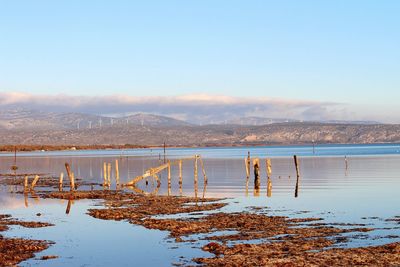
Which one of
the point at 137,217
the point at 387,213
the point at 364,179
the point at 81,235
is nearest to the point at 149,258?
the point at 81,235

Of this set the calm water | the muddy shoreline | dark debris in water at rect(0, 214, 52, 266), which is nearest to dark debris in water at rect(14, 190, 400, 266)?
the muddy shoreline

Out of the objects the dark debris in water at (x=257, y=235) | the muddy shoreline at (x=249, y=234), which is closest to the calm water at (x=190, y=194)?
the muddy shoreline at (x=249, y=234)

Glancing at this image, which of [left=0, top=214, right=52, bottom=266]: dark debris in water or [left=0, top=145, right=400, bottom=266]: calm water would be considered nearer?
[left=0, top=214, right=52, bottom=266]: dark debris in water

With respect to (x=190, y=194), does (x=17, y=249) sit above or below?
above

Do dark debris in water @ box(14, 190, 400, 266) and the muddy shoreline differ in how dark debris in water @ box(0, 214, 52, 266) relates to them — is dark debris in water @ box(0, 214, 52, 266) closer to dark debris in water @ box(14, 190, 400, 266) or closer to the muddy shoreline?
the muddy shoreline

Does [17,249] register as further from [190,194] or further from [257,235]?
[190,194]

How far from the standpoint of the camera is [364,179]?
228 ft

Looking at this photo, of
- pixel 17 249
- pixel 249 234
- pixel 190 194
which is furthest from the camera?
pixel 190 194

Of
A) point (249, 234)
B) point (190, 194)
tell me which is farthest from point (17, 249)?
point (190, 194)

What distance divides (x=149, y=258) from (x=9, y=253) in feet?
18.6

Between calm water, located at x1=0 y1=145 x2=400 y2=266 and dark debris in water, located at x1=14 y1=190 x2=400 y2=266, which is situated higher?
dark debris in water, located at x1=14 y1=190 x2=400 y2=266

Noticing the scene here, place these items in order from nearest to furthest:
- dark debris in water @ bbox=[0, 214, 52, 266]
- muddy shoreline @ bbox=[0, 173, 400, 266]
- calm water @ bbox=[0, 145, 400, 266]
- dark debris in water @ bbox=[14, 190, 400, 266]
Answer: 1. dark debris in water @ bbox=[14, 190, 400, 266]
2. muddy shoreline @ bbox=[0, 173, 400, 266]
3. dark debris in water @ bbox=[0, 214, 52, 266]
4. calm water @ bbox=[0, 145, 400, 266]

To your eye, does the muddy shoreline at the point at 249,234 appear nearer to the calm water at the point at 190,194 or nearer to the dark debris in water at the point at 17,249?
the dark debris in water at the point at 17,249

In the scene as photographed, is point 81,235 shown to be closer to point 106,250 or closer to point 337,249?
point 106,250
